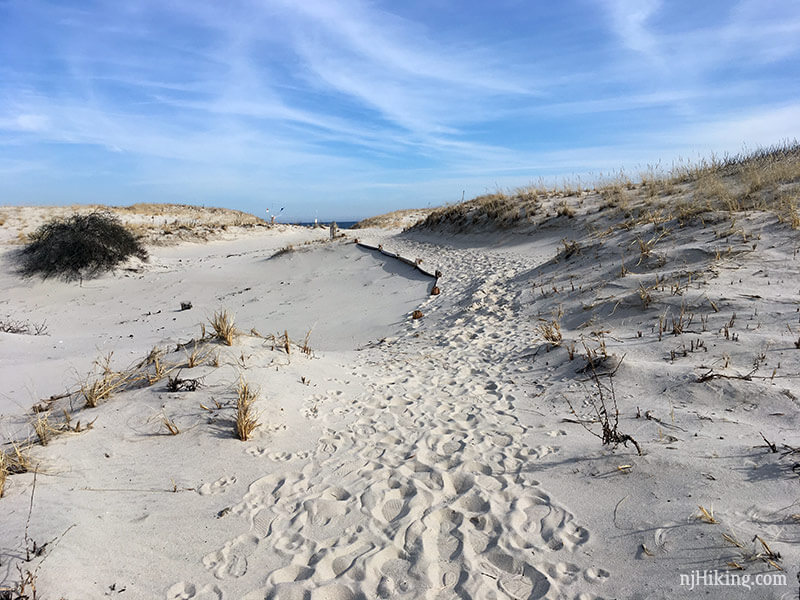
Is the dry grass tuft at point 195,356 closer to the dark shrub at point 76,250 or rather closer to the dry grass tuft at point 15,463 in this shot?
the dry grass tuft at point 15,463

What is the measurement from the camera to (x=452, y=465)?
10.4 ft

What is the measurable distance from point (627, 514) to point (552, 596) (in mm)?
720

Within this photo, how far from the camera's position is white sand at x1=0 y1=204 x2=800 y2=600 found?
2.16m

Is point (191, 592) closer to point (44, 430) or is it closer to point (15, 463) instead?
point (15, 463)

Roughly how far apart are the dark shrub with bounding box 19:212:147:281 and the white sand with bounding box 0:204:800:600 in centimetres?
958

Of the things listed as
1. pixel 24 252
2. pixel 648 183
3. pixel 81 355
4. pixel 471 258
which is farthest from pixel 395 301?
pixel 24 252

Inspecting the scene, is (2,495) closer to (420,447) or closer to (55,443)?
(55,443)

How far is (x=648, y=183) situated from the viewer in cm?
1385

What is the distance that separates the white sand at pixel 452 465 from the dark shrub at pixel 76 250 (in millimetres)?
9582

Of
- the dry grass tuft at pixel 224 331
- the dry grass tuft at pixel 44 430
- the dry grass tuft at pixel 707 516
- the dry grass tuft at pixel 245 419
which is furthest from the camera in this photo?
the dry grass tuft at pixel 224 331

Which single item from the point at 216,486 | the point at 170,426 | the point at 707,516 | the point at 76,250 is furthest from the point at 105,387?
the point at 76,250

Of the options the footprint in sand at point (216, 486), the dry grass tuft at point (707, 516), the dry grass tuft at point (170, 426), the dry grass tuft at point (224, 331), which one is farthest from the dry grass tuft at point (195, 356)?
the dry grass tuft at point (707, 516)

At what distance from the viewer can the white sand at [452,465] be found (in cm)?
216

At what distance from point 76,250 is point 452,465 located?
1614 cm
